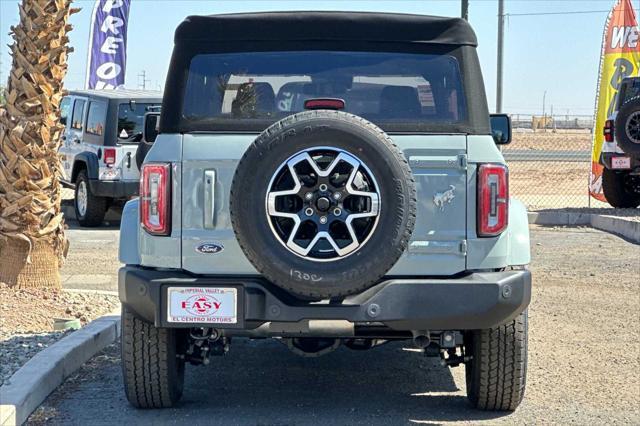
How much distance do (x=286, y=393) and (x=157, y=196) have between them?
1.62 m

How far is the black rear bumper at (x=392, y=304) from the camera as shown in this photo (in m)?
5.09

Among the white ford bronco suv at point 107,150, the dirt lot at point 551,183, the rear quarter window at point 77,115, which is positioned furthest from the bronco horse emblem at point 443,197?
the dirt lot at point 551,183

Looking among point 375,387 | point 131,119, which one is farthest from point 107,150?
point 375,387

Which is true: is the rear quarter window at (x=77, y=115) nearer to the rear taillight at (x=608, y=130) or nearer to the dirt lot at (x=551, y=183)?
the dirt lot at (x=551, y=183)

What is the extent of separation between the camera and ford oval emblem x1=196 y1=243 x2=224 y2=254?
533 centimetres

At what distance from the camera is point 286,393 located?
6371mm

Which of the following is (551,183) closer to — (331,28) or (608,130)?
(608,130)

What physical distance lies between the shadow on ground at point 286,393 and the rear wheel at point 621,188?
1098 centimetres

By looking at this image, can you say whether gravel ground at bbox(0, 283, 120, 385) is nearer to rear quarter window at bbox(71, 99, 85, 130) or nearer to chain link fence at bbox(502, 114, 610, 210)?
rear quarter window at bbox(71, 99, 85, 130)

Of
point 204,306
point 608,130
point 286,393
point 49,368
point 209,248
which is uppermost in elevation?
point 608,130

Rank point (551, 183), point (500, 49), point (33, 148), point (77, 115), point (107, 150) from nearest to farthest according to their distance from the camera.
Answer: point (33, 148), point (107, 150), point (77, 115), point (500, 49), point (551, 183)

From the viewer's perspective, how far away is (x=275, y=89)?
18.4ft

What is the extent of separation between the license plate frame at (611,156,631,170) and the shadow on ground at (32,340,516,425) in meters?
10.2

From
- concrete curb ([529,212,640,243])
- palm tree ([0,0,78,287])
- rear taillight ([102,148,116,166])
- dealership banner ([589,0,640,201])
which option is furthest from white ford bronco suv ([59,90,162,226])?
dealership banner ([589,0,640,201])
